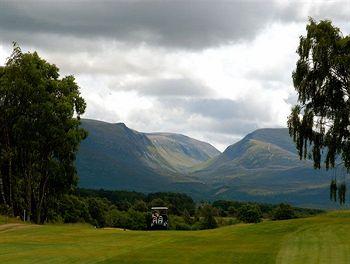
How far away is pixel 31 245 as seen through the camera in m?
36.2

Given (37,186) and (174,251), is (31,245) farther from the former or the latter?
(37,186)

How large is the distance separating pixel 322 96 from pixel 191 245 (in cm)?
2690

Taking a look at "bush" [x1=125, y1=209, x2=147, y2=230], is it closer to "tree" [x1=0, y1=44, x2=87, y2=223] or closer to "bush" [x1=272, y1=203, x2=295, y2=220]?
"bush" [x1=272, y1=203, x2=295, y2=220]

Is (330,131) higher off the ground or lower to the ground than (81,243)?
higher

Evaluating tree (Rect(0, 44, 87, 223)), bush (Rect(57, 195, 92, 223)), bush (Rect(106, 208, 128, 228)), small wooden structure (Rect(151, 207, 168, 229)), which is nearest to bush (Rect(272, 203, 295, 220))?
bush (Rect(106, 208, 128, 228))

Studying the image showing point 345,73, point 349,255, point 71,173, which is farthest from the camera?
point 71,173

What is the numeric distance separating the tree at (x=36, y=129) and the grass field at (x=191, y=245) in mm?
23935

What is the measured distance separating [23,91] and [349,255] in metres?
52.9

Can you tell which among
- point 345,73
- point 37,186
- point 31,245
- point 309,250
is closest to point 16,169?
point 37,186

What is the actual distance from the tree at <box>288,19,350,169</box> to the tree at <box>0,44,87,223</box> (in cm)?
3083

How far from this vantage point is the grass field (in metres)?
28.1

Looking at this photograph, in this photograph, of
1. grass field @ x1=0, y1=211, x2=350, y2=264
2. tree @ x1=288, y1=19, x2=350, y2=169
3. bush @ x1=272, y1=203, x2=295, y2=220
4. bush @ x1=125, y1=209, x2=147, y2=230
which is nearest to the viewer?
grass field @ x1=0, y1=211, x2=350, y2=264

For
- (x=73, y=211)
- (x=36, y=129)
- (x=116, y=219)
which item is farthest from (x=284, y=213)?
(x=36, y=129)

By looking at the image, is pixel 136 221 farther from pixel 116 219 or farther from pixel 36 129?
pixel 36 129
